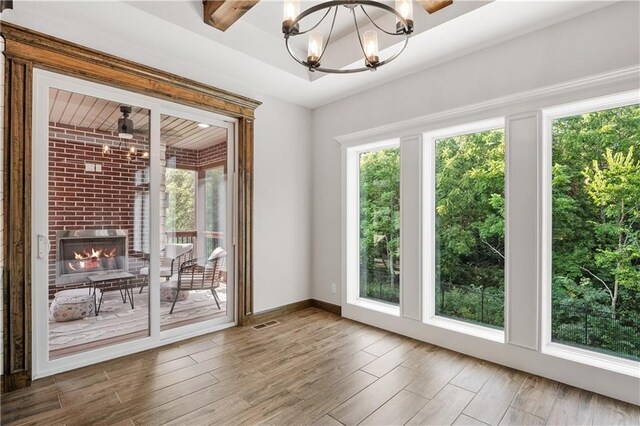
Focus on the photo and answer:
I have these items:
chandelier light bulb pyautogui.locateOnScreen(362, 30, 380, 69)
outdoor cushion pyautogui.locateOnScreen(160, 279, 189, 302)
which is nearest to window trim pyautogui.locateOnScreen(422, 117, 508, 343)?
chandelier light bulb pyautogui.locateOnScreen(362, 30, 380, 69)

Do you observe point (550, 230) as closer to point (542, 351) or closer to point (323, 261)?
point (542, 351)

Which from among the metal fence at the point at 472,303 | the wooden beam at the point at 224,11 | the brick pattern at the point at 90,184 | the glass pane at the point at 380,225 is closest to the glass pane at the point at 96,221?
the brick pattern at the point at 90,184

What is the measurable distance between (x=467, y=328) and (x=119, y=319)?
344 centimetres

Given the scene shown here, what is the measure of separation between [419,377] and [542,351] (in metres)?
1.03

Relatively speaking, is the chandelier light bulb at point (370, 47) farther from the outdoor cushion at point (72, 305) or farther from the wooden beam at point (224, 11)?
the outdoor cushion at point (72, 305)

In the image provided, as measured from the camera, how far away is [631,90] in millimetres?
2316

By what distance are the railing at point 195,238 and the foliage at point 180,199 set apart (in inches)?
2.2

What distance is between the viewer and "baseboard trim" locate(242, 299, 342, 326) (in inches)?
159

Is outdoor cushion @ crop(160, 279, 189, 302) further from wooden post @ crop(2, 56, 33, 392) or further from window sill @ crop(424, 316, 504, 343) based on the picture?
window sill @ crop(424, 316, 504, 343)

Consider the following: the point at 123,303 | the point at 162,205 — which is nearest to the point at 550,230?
the point at 162,205

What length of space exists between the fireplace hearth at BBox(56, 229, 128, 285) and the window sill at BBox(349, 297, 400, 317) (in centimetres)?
269

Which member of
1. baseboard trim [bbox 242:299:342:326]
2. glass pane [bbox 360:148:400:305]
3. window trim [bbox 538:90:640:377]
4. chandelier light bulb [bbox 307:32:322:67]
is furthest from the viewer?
baseboard trim [bbox 242:299:342:326]

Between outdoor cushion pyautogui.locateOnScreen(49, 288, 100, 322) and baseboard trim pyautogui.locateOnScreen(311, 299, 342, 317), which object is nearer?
outdoor cushion pyautogui.locateOnScreen(49, 288, 100, 322)

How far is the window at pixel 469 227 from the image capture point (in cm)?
312
